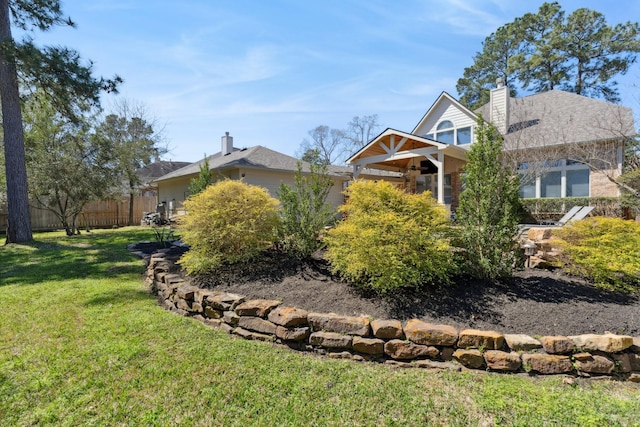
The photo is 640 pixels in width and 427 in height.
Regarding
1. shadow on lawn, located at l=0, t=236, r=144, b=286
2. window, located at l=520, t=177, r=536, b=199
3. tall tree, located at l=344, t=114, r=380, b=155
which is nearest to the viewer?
shadow on lawn, located at l=0, t=236, r=144, b=286

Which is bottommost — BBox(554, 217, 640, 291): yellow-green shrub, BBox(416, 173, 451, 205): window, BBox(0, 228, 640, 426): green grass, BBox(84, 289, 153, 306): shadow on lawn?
BBox(0, 228, 640, 426): green grass

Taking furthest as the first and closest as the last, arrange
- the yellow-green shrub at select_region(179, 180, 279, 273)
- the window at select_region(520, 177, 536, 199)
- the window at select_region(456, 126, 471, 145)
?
the window at select_region(456, 126, 471, 145) → the window at select_region(520, 177, 536, 199) → the yellow-green shrub at select_region(179, 180, 279, 273)

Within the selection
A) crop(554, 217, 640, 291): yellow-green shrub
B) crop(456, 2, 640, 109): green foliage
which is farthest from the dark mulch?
crop(456, 2, 640, 109): green foliage

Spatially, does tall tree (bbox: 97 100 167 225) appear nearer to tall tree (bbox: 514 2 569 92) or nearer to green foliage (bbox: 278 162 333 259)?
green foliage (bbox: 278 162 333 259)

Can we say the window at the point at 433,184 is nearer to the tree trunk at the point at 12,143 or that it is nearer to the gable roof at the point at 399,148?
the gable roof at the point at 399,148

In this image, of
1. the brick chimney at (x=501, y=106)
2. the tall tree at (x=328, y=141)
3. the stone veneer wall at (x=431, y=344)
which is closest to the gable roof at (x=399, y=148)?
the brick chimney at (x=501, y=106)

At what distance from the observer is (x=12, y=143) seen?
10.1 metres

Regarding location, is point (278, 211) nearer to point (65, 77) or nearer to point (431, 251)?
point (431, 251)

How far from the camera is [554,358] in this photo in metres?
2.71

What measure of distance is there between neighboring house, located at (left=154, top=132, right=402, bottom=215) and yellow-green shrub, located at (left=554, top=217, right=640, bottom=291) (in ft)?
29.5

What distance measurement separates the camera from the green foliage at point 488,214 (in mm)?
3971

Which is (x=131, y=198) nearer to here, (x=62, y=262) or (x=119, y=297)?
(x=62, y=262)

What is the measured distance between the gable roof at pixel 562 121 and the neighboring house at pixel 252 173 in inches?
210

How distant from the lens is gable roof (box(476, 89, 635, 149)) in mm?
10523
